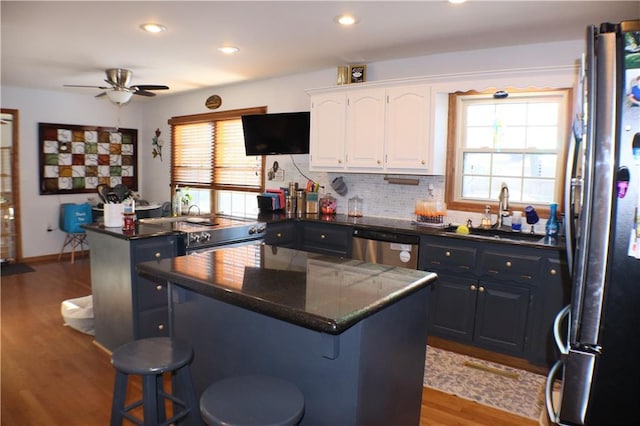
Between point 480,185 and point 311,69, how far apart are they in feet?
7.01

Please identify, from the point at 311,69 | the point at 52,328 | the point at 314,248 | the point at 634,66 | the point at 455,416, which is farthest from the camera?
the point at 311,69

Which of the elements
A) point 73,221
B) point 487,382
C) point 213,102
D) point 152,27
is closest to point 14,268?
point 73,221

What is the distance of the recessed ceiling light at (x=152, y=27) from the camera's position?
3258 millimetres

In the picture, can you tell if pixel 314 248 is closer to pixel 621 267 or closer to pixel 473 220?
pixel 473 220

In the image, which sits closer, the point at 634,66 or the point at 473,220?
the point at 634,66

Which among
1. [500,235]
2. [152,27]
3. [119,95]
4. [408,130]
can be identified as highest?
[152,27]

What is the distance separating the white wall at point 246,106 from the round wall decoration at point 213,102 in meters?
0.07

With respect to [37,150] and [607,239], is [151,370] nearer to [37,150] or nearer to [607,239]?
[607,239]

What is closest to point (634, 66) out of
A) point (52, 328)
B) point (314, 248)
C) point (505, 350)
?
point (505, 350)

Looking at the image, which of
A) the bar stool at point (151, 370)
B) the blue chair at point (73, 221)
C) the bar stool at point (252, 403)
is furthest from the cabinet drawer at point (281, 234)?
the blue chair at point (73, 221)

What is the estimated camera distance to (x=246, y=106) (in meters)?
5.49

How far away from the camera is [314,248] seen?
4312 millimetres

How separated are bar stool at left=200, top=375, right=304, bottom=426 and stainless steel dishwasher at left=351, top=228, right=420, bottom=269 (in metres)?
Result: 2.29

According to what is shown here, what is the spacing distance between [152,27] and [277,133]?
→ 1713mm
